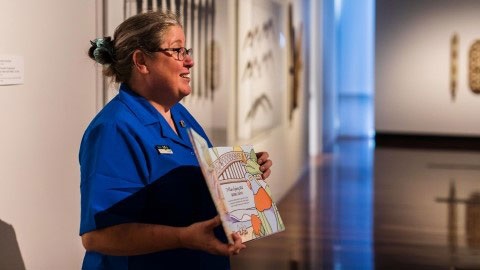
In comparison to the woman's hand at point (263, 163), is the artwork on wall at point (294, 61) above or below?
above

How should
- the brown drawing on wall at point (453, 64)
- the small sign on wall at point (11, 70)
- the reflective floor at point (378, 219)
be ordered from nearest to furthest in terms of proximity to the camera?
the small sign on wall at point (11, 70)
the reflective floor at point (378, 219)
the brown drawing on wall at point (453, 64)

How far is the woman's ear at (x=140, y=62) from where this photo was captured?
249 cm

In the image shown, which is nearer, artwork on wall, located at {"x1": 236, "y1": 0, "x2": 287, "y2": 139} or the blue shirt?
the blue shirt

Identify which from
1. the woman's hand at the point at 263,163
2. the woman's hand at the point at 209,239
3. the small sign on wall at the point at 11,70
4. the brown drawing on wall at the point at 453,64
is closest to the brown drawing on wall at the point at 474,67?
the brown drawing on wall at the point at 453,64

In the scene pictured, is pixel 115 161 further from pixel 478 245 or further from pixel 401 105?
pixel 401 105

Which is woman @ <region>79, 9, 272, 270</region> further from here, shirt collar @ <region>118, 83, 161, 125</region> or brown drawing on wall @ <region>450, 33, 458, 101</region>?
brown drawing on wall @ <region>450, 33, 458, 101</region>

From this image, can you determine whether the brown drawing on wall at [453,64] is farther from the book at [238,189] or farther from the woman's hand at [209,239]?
the woman's hand at [209,239]

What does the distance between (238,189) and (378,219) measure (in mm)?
6211

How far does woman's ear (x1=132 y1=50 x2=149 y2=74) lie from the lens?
8.16 ft

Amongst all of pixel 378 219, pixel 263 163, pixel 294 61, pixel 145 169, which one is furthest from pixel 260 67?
pixel 145 169

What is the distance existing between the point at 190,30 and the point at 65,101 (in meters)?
2.16

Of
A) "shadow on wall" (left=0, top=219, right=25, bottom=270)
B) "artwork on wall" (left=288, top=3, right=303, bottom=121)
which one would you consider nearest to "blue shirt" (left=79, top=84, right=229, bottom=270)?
"shadow on wall" (left=0, top=219, right=25, bottom=270)

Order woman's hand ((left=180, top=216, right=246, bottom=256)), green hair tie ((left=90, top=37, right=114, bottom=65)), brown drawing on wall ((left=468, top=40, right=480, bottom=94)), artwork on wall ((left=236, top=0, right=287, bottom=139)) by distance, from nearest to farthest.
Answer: woman's hand ((left=180, top=216, right=246, bottom=256)), green hair tie ((left=90, top=37, right=114, bottom=65)), artwork on wall ((left=236, top=0, right=287, bottom=139)), brown drawing on wall ((left=468, top=40, right=480, bottom=94))

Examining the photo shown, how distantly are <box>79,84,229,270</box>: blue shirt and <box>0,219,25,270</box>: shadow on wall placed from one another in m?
0.83
